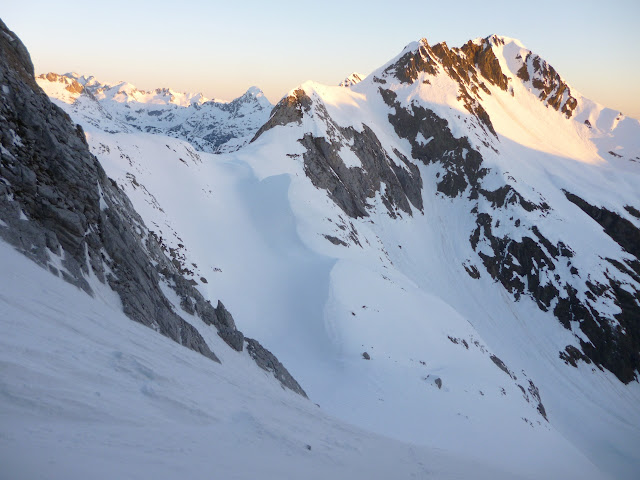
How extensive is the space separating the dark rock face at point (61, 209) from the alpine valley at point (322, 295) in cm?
7

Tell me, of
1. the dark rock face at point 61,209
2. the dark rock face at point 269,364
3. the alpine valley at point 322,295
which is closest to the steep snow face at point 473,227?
the alpine valley at point 322,295

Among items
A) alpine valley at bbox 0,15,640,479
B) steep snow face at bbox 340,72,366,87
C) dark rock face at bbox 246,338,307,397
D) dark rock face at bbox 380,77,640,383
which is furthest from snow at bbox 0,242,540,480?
steep snow face at bbox 340,72,366,87

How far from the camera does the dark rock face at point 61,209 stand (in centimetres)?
1027

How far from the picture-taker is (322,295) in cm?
2731

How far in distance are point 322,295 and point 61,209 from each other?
Answer: 1799 centimetres

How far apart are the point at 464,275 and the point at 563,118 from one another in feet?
254

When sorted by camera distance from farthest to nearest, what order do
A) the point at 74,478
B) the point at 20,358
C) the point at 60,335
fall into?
the point at 60,335
the point at 20,358
the point at 74,478

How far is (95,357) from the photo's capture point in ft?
23.2

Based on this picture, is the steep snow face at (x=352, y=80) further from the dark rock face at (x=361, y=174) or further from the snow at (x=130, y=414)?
the snow at (x=130, y=414)

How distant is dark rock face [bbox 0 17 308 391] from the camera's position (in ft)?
33.7

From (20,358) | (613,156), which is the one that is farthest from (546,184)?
(20,358)

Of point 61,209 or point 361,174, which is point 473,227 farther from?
point 61,209

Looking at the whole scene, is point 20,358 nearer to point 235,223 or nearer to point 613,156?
point 235,223

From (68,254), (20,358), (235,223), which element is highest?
(20,358)
